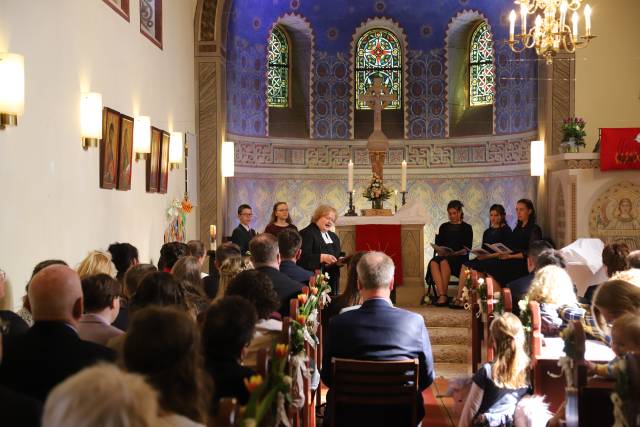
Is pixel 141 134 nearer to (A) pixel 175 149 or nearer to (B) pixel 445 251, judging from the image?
(A) pixel 175 149

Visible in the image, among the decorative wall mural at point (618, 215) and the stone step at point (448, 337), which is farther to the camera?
the decorative wall mural at point (618, 215)

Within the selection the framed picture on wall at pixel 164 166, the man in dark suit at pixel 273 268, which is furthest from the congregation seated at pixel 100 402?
the framed picture on wall at pixel 164 166

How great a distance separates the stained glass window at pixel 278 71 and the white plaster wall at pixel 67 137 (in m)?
5.61

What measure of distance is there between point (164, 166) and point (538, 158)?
5480mm

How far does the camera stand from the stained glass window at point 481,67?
53.3 feet

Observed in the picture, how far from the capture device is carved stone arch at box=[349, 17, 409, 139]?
16672 mm

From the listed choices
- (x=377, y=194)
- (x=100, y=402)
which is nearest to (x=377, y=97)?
(x=377, y=194)

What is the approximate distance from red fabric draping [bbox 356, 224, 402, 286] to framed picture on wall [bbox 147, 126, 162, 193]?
290 centimetres

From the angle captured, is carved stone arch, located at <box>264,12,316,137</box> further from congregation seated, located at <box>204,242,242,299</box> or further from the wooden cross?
congregation seated, located at <box>204,242,242,299</box>

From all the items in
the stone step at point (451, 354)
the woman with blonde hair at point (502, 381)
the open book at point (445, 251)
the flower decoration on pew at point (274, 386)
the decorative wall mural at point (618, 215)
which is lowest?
the stone step at point (451, 354)

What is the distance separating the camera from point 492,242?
39.8 feet

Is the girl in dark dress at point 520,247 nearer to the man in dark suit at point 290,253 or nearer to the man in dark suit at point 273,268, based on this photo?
the man in dark suit at point 290,253

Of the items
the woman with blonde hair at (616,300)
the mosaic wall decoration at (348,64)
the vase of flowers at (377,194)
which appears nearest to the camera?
the woman with blonde hair at (616,300)

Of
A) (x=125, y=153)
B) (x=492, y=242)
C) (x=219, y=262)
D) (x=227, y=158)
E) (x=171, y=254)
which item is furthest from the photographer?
(x=227, y=158)
